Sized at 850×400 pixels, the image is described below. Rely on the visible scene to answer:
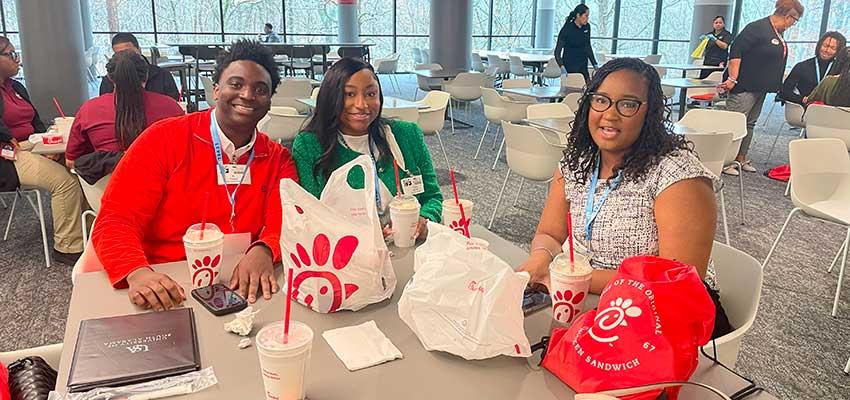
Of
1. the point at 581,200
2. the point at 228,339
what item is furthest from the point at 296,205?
the point at 581,200

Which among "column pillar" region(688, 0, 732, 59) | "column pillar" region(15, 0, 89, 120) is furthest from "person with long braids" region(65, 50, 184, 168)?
"column pillar" region(688, 0, 732, 59)

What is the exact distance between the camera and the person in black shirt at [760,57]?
5.67 meters

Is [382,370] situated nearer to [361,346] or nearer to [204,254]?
[361,346]

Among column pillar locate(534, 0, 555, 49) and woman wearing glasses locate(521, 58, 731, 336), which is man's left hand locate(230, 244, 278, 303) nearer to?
woman wearing glasses locate(521, 58, 731, 336)

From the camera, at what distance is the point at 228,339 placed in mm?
1322

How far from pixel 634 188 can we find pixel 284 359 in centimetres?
115

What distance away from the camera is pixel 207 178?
A: 6.30ft

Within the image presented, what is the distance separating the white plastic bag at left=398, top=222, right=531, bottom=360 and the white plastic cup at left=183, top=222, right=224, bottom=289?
22.3 inches

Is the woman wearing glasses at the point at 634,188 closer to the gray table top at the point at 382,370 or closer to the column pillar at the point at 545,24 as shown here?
the gray table top at the point at 382,370

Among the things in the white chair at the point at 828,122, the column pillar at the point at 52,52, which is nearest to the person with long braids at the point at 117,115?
the column pillar at the point at 52,52

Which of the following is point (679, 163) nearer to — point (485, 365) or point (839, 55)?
point (485, 365)

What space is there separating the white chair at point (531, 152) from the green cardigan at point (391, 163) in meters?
1.62

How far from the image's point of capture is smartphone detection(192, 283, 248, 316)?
145 centimetres

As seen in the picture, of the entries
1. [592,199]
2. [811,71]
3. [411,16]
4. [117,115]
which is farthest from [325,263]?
[411,16]
